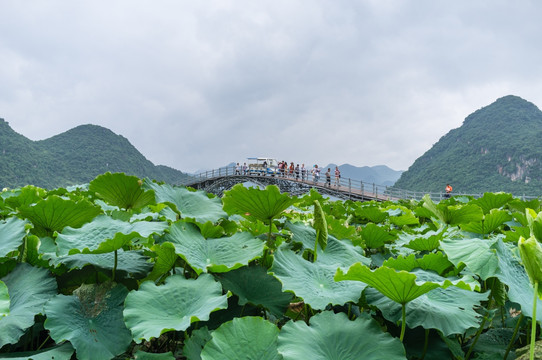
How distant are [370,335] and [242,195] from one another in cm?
51

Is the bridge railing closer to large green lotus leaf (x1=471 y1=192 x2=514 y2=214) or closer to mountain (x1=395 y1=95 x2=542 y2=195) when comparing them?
large green lotus leaf (x1=471 y1=192 x2=514 y2=214)

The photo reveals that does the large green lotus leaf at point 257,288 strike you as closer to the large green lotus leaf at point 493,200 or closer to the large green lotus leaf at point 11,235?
the large green lotus leaf at point 11,235

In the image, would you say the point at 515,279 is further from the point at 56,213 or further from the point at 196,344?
the point at 56,213

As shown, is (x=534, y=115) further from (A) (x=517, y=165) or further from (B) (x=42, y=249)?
(B) (x=42, y=249)

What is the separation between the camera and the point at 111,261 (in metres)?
0.87

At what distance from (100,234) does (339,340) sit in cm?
66

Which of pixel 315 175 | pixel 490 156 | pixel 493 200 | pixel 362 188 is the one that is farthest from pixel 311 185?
pixel 490 156

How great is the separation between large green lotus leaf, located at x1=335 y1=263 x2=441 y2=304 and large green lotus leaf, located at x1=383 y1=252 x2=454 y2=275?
0.63ft

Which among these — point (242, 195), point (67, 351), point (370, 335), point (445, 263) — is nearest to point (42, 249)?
point (67, 351)

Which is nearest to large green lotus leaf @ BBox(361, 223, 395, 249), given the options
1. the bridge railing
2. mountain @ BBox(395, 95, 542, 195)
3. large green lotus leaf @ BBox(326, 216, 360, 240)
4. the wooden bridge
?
large green lotus leaf @ BBox(326, 216, 360, 240)

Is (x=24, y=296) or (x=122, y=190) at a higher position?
(x=122, y=190)

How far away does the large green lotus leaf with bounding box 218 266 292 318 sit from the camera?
83 centimetres

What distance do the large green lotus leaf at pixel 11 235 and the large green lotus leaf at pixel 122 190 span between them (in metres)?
0.25

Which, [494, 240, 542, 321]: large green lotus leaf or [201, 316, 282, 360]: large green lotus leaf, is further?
[494, 240, 542, 321]: large green lotus leaf
